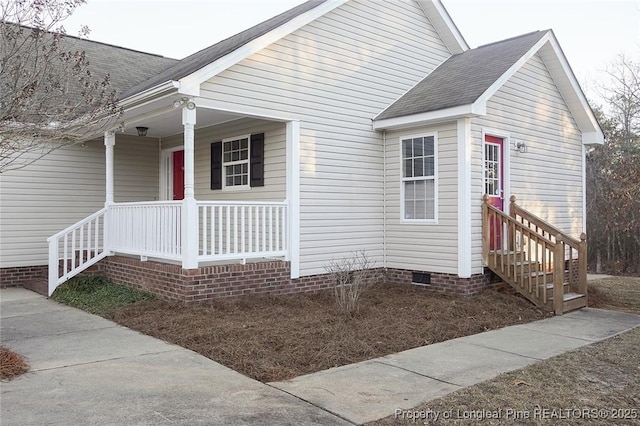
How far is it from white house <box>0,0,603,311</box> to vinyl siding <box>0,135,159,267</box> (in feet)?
0.10

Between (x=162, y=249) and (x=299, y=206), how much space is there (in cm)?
235

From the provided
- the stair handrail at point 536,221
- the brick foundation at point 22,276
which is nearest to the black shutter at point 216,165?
the brick foundation at point 22,276

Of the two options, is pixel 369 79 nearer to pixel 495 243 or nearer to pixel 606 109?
pixel 495 243

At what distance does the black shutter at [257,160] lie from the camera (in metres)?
9.50

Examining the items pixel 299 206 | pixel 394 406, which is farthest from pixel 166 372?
pixel 299 206

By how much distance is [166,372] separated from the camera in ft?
16.2

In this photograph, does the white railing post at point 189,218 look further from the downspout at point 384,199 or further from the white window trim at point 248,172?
the downspout at point 384,199

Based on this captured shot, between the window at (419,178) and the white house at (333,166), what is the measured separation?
0.10 feet

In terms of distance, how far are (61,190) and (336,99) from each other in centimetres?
616

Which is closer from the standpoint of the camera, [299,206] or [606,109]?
[299,206]

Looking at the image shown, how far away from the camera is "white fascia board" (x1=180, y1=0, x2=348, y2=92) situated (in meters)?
7.52

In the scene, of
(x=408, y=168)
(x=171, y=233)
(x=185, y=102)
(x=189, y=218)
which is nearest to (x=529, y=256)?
(x=408, y=168)

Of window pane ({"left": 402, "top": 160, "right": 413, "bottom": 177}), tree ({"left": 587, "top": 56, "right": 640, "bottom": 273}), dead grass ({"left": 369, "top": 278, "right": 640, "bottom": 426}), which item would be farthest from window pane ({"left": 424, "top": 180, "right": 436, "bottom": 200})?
tree ({"left": 587, "top": 56, "right": 640, "bottom": 273})

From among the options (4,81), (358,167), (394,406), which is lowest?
(394,406)
